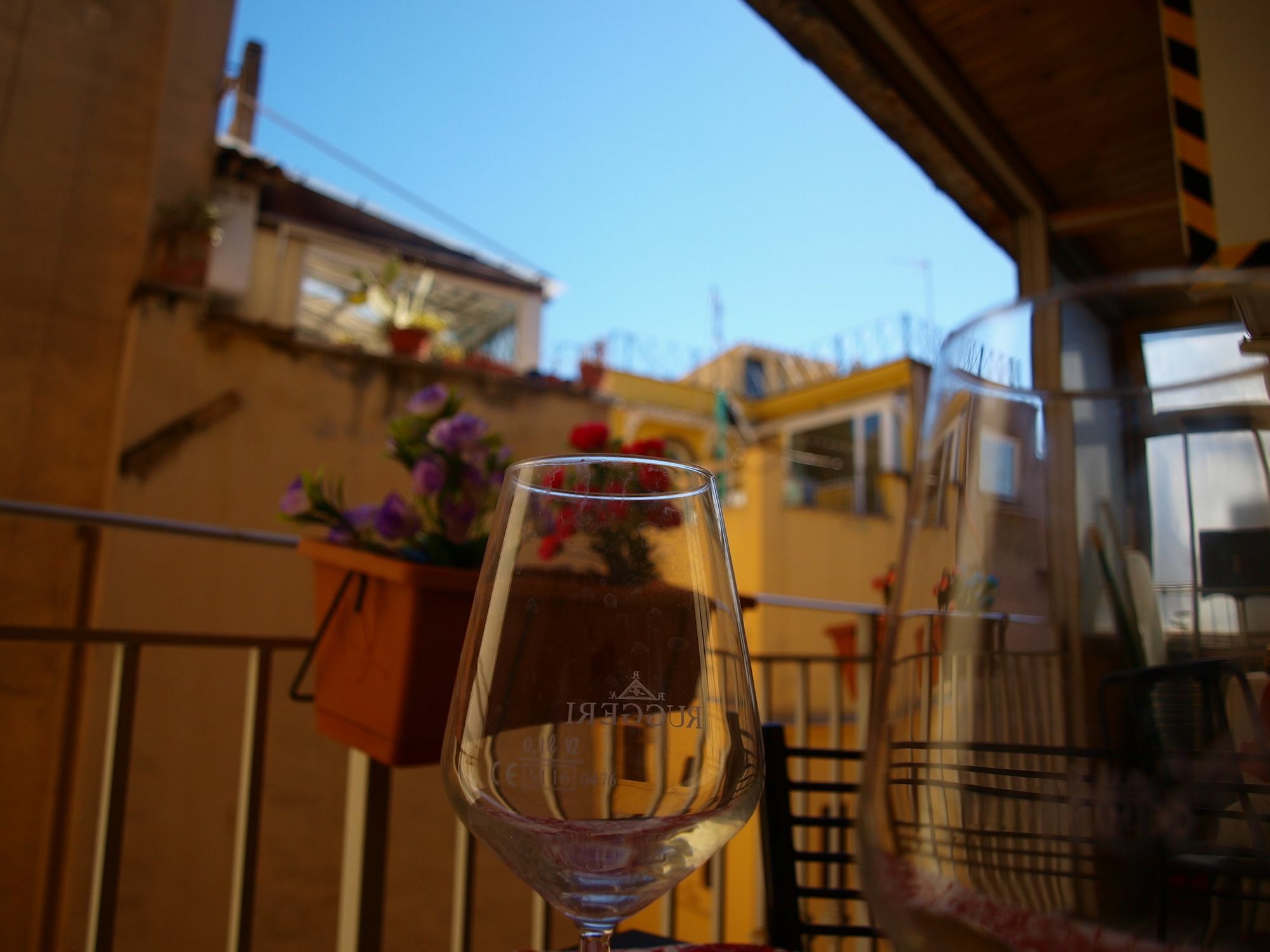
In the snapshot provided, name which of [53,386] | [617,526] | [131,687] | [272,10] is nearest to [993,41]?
[617,526]

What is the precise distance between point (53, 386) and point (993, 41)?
4.50 metres

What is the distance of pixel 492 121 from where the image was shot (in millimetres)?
15805

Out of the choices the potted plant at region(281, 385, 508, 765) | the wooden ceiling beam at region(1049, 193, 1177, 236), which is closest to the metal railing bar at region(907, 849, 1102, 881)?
the potted plant at region(281, 385, 508, 765)

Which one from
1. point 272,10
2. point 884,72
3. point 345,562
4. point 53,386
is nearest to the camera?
point 345,562

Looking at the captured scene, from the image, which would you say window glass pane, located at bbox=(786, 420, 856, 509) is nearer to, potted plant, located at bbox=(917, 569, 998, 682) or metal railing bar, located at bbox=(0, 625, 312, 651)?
metal railing bar, located at bbox=(0, 625, 312, 651)

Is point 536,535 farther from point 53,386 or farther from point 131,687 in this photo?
point 53,386

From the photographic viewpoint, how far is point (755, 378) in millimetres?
14117

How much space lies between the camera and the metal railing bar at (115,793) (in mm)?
1460

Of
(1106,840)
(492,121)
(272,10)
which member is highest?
(492,121)

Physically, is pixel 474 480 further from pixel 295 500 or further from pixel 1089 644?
pixel 1089 644

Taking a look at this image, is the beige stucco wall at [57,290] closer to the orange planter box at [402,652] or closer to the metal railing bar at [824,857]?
the orange planter box at [402,652]

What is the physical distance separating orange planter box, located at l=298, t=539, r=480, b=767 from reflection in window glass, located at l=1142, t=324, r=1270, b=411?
39.2 inches

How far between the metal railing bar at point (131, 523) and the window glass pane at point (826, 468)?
1024 centimetres

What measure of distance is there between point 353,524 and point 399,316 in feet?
15.3
